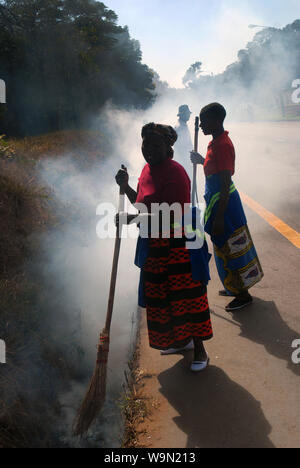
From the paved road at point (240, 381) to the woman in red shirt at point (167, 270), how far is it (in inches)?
9.0

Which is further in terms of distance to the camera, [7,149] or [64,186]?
[64,186]

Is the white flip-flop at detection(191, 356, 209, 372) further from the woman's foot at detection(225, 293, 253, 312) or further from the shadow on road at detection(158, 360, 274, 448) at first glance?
the woman's foot at detection(225, 293, 253, 312)

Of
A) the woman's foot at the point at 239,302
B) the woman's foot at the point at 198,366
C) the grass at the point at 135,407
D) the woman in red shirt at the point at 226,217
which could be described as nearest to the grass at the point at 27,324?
the grass at the point at 135,407

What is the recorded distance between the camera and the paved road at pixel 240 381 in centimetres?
247

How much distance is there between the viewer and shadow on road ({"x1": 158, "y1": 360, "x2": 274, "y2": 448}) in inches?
95.3

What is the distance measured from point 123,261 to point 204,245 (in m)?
2.88

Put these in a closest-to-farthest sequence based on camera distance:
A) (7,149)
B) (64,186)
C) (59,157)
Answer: (7,149) → (64,186) → (59,157)

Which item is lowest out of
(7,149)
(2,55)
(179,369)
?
(179,369)

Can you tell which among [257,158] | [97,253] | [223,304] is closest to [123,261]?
[97,253]

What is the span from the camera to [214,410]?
2.67 metres

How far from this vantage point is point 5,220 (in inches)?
159

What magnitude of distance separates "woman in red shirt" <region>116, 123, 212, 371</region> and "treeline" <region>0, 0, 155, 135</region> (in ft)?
29.1

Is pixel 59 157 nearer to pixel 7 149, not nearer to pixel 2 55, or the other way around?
pixel 7 149

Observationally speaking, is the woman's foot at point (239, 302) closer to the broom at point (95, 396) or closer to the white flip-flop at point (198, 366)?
the white flip-flop at point (198, 366)
